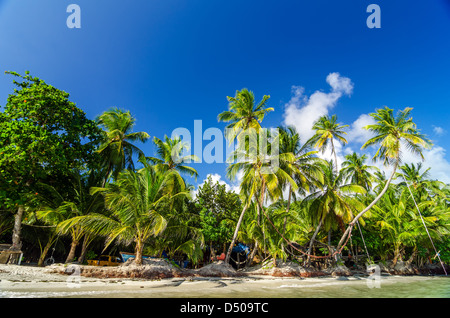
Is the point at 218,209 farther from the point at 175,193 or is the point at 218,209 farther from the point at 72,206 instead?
the point at 72,206

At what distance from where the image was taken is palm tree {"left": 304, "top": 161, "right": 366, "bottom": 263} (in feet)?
51.0

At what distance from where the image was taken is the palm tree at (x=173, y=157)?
701 inches

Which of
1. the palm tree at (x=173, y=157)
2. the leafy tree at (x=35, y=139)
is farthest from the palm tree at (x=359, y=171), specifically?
the leafy tree at (x=35, y=139)

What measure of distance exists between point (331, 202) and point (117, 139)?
16872 mm

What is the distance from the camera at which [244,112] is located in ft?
51.9

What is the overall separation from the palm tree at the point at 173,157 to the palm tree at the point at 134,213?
603 cm

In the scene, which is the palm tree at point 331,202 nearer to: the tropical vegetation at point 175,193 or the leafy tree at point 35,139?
the tropical vegetation at point 175,193

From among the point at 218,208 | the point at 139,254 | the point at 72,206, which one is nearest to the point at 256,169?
the point at 218,208

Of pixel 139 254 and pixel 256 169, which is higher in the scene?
pixel 256 169

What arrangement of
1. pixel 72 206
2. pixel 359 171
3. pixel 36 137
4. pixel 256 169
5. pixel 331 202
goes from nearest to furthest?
pixel 36 137 → pixel 72 206 → pixel 256 169 → pixel 331 202 → pixel 359 171

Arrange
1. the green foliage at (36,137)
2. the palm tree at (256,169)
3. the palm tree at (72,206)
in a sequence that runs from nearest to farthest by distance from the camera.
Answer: the green foliage at (36,137), the palm tree at (72,206), the palm tree at (256,169)

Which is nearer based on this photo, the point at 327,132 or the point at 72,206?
the point at 72,206

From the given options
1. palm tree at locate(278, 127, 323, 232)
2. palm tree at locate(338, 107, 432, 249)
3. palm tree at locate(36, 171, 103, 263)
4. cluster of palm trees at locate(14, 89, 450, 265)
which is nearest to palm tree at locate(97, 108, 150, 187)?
cluster of palm trees at locate(14, 89, 450, 265)
